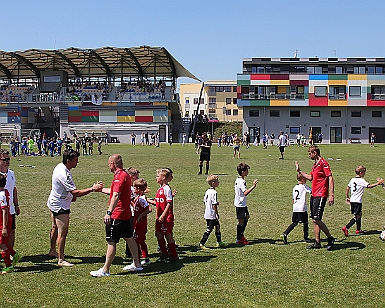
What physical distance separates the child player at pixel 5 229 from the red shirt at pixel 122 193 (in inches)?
61.5

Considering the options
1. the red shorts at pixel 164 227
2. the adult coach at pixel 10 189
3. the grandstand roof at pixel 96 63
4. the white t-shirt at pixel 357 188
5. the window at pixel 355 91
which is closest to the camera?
the adult coach at pixel 10 189

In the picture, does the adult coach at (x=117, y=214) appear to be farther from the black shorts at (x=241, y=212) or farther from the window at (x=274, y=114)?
the window at (x=274, y=114)

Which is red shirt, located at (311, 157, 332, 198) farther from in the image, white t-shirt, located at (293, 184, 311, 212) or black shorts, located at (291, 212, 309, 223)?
black shorts, located at (291, 212, 309, 223)

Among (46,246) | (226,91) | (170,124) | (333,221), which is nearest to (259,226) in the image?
(333,221)

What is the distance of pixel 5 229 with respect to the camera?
294 inches

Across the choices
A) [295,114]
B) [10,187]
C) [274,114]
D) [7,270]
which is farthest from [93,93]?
[7,270]

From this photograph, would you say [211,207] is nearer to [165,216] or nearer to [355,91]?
[165,216]

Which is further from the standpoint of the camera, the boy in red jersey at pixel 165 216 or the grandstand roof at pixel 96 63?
the grandstand roof at pixel 96 63

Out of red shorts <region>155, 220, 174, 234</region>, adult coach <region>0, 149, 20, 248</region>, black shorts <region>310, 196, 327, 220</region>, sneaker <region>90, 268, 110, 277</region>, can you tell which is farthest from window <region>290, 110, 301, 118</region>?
sneaker <region>90, 268, 110, 277</region>

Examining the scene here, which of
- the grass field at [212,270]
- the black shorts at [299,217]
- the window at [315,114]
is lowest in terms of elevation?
the grass field at [212,270]

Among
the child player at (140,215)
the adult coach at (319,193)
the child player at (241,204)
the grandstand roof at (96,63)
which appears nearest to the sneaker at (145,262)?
the child player at (140,215)

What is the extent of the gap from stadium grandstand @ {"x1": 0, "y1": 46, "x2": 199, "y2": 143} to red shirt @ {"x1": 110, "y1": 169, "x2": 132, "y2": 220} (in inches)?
2354

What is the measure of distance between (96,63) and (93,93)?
4.16 metres

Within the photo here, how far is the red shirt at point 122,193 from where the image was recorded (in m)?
7.30
